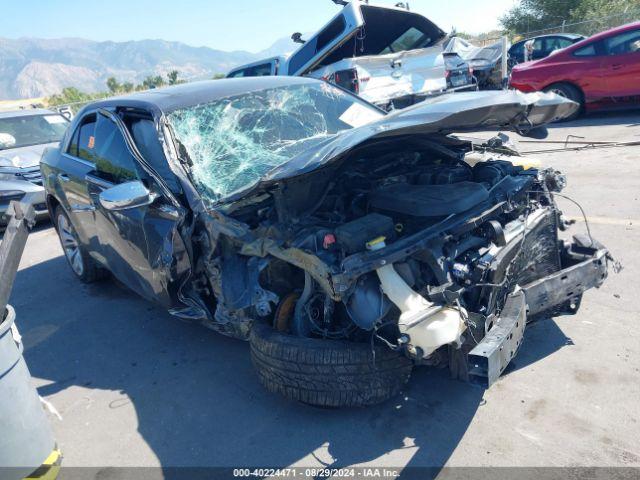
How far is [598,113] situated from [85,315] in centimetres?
1011

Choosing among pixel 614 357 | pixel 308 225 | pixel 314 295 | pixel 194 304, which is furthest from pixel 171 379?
pixel 614 357

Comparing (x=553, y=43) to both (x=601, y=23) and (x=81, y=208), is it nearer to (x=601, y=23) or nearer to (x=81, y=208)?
(x=601, y=23)

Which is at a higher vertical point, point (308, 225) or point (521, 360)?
point (308, 225)

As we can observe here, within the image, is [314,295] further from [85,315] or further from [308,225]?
[85,315]

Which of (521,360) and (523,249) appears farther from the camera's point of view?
(521,360)

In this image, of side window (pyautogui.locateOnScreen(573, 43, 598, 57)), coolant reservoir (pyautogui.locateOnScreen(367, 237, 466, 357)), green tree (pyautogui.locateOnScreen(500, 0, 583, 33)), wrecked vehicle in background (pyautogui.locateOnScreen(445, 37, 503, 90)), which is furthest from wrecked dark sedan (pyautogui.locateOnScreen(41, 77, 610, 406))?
green tree (pyautogui.locateOnScreen(500, 0, 583, 33))

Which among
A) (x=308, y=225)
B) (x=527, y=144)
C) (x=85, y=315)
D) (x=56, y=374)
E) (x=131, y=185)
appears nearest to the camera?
(x=308, y=225)

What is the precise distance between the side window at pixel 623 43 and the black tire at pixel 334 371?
884 cm

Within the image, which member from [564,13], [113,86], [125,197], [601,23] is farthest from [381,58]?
[113,86]

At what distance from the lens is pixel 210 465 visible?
2.55 meters

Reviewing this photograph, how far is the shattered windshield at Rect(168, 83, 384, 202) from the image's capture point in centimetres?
325

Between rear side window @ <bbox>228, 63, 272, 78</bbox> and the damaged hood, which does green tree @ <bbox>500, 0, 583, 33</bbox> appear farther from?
the damaged hood

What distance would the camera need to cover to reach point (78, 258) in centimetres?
513

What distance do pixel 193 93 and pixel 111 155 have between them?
2.63 ft
